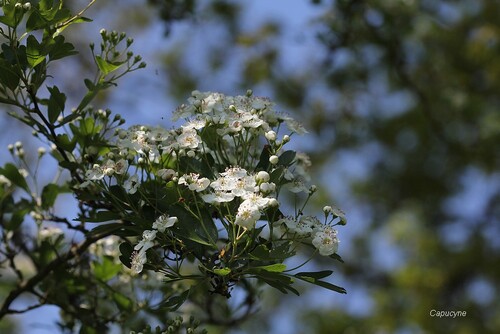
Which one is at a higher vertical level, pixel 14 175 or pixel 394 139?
pixel 394 139

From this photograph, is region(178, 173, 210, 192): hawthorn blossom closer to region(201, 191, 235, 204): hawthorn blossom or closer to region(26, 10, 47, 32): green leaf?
region(201, 191, 235, 204): hawthorn blossom

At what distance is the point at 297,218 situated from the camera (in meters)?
1.57

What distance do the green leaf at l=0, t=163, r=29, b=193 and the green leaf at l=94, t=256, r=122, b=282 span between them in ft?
1.09

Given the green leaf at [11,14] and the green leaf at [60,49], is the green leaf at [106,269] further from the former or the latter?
the green leaf at [11,14]

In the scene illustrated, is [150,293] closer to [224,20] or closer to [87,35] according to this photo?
[224,20]

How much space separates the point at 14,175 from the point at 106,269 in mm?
405

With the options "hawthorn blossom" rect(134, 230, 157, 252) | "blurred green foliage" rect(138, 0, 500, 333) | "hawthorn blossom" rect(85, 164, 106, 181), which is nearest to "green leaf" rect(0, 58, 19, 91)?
"hawthorn blossom" rect(85, 164, 106, 181)

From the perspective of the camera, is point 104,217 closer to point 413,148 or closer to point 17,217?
point 17,217

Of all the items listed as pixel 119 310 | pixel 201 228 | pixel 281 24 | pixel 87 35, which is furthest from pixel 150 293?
pixel 87 35

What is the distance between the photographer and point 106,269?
2.19 meters

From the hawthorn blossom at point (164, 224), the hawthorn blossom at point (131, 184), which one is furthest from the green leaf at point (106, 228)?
the hawthorn blossom at point (164, 224)

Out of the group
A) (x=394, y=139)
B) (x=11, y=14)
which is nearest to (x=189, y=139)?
(x=11, y=14)

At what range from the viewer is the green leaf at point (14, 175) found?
211 cm

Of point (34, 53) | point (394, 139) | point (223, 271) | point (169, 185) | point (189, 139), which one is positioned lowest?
point (223, 271)
